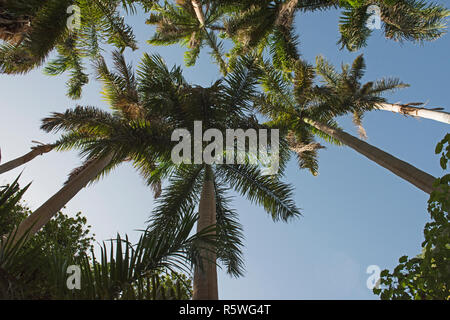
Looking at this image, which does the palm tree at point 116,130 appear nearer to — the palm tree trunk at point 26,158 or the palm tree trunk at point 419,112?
the palm tree trunk at point 26,158

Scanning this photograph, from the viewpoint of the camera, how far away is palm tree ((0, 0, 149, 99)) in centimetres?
672

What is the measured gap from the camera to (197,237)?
3234mm

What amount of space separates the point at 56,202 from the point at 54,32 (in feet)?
13.8

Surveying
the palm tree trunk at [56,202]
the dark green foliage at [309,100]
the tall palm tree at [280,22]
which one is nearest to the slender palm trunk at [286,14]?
the tall palm tree at [280,22]

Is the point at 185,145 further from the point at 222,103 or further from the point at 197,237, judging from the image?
the point at 197,237

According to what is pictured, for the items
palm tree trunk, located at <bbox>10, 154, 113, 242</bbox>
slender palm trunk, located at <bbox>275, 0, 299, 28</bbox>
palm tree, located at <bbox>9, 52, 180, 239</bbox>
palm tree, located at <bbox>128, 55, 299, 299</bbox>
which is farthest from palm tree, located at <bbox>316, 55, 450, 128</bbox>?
palm tree trunk, located at <bbox>10, 154, 113, 242</bbox>

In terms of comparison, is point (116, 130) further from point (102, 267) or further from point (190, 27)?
point (190, 27)

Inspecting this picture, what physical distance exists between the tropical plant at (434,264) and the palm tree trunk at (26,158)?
7.63 meters

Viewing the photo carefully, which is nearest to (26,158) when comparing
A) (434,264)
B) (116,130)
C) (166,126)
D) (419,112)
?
(116,130)

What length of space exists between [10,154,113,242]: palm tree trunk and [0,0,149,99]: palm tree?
301 cm

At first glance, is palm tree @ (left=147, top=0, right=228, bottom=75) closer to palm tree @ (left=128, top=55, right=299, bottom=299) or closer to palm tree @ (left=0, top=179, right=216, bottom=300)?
palm tree @ (left=128, top=55, right=299, bottom=299)

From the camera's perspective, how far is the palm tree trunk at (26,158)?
6701mm
